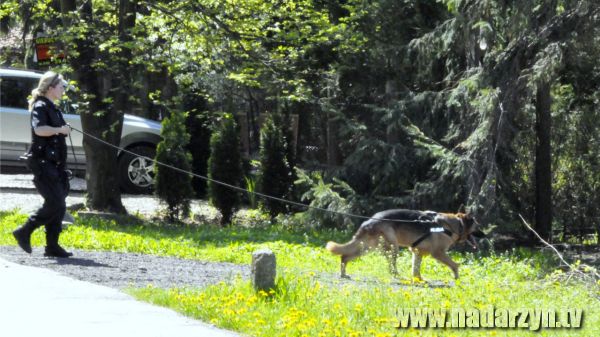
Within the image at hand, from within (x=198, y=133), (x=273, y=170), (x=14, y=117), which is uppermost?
(x=14, y=117)

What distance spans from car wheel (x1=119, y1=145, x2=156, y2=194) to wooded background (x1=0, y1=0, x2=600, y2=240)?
7.56ft

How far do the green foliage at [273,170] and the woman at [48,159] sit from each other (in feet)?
26.0

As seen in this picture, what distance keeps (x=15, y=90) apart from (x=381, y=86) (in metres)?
7.87

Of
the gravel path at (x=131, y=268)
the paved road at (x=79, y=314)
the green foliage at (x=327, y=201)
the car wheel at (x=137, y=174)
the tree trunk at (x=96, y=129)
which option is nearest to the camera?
the paved road at (x=79, y=314)

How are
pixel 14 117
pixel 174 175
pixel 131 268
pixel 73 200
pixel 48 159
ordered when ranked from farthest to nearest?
pixel 14 117, pixel 73 200, pixel 174 175, pixel 131 268, pixel 48 159

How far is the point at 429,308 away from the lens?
330 inches

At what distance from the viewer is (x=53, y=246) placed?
1116 cm

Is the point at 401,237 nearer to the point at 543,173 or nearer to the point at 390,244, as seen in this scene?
the point at 390,244

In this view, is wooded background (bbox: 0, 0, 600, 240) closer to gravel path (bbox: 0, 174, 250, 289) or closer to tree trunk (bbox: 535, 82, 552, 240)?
tree trunk (bbox: 535, 82, 552, 240)

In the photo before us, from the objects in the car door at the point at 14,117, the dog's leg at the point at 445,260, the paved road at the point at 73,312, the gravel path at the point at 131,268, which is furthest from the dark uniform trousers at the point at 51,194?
the car door at the point at 14,117

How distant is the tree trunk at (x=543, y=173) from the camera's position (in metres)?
16.5

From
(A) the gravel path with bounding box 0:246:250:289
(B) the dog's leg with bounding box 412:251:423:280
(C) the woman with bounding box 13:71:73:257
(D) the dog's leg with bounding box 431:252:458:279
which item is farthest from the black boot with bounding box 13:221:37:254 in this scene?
(D) the dog's leg with bounding box 431:252:458:279

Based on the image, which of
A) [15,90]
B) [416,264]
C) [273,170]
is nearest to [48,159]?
[416,264]

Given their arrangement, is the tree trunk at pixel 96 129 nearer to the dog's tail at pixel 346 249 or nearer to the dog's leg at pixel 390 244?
the dog's tail at pixel 346 249
